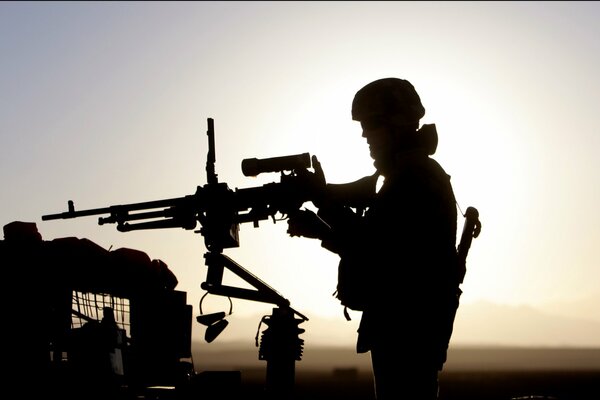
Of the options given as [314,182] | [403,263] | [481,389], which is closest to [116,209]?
[314,182]

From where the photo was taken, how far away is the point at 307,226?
6.73 metres

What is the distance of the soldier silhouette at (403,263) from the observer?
5.86m

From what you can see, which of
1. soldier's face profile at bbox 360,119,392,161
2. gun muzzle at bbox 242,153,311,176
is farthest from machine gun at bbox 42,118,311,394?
soldier's face profile at bbox 360,119,392,161

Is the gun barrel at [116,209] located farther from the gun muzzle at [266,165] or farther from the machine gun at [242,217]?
the gun muzzle at [266,165]

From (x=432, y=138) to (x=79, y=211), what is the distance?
4616 mm

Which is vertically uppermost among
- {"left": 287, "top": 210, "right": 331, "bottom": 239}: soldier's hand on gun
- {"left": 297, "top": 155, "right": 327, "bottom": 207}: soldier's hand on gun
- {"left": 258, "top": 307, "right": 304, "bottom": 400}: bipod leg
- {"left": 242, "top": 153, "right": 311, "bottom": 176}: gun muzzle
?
{"left": 242, "top": 153, "right": 311, "bottom": 176}: gun muzzle

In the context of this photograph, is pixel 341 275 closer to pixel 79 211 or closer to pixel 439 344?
pixel 439 344

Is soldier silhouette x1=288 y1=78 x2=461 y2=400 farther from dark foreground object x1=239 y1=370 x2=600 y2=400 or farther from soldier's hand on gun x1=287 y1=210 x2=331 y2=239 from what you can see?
dark foreground object x1=239 y1=370 x2=600 y2=400

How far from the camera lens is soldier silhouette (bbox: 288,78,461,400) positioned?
586 centimetres

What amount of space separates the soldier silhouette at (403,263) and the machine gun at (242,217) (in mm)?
709

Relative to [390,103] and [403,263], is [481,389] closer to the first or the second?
[390,103]

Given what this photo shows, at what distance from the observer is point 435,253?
5977 millimetres

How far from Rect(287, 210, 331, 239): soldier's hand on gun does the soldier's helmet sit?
915 millimetres

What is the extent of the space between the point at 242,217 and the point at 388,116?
229cm
